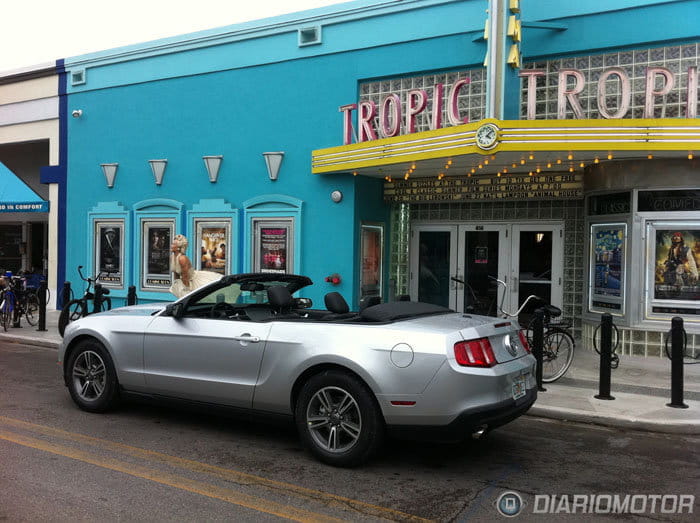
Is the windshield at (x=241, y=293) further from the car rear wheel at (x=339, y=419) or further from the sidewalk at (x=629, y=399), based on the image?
the sidewalk at (x=629, y=399)

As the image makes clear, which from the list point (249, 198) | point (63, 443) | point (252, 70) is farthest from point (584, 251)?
point (63, 443)

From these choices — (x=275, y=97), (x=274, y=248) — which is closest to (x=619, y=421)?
(x=274, y=248)

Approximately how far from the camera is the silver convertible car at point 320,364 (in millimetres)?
4879

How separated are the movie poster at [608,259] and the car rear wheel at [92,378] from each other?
790cm

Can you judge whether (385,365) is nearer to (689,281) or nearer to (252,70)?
(689,281)

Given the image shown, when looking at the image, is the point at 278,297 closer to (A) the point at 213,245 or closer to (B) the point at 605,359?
(B) the point at 605,359

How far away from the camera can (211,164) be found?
14.1 m

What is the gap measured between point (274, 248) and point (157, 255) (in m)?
3.41

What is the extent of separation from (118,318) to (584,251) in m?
8.17

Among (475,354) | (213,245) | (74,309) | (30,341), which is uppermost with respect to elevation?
(213,245)

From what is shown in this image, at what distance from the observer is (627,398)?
7777mm

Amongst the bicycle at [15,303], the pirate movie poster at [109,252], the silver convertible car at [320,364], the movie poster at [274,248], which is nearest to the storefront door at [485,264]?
the movie poster at [274,248]

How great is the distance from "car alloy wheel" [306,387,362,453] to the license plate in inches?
49.4

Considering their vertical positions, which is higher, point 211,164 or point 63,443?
point 211,164
